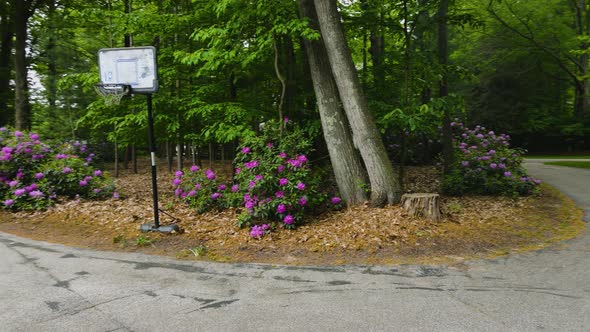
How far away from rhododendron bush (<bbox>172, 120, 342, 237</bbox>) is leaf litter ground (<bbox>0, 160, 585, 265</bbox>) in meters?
0.20

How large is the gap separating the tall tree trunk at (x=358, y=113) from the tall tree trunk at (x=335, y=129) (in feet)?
1.02

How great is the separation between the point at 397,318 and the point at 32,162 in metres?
8.09

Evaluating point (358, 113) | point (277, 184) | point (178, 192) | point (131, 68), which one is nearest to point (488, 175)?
point (358, 113)

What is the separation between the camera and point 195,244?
5.15 meters

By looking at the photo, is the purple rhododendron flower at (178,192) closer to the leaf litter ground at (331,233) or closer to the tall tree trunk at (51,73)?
the leaf litter ground at (331,233)

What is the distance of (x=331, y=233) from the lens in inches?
205

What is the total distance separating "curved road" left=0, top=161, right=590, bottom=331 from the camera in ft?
9.57

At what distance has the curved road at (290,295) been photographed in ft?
9.57

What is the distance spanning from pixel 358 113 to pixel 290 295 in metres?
3.41

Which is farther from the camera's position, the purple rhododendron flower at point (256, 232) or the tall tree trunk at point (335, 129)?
the tall tree trunk at point (335, 129)

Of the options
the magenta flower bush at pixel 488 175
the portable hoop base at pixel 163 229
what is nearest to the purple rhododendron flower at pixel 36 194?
the portable hoop base at pixel 163 229

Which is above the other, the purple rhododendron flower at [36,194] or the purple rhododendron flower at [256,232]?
the purple rhododendron flower at [36,194]

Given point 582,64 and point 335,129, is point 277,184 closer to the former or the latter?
point 335,129

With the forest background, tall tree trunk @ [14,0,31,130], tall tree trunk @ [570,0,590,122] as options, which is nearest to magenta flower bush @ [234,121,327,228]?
the forest background
